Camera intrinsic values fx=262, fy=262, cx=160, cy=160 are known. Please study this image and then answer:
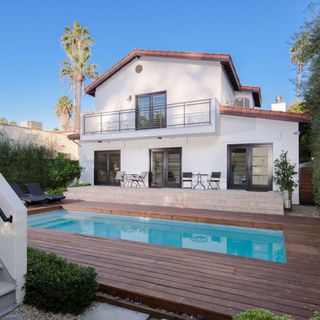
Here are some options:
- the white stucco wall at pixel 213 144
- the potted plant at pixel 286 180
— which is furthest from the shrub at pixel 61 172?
the potted plant at pixel 286 180

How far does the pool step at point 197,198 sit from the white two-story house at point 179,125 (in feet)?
6.56

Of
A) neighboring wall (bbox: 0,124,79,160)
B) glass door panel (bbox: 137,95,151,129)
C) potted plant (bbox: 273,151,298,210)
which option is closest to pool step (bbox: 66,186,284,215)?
potted plant (bbox: 273,151,298,210)

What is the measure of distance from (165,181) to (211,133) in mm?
3784

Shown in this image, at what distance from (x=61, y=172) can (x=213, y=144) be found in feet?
28.6

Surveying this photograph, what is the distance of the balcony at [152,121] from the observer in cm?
1276

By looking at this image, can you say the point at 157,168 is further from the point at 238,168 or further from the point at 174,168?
the point at 238,168

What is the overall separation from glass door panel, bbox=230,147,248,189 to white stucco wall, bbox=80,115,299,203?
332 mm

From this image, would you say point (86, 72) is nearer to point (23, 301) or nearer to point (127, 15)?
point (127, 15)

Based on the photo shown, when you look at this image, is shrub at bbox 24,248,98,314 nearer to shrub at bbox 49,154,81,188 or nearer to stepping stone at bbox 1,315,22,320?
stepping stone at bbox 1,315,22,320

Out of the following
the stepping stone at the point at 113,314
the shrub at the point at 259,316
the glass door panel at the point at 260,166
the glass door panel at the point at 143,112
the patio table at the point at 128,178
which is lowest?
the stepping stone at the point at 113,314

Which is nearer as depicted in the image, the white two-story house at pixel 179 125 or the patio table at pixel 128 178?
the white two-story house at pixel 179 125

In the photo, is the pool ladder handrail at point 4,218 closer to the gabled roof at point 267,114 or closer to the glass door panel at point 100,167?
the gabled roof at point 267,114

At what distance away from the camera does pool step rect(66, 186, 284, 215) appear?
9.75m

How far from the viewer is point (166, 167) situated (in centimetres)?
1433
